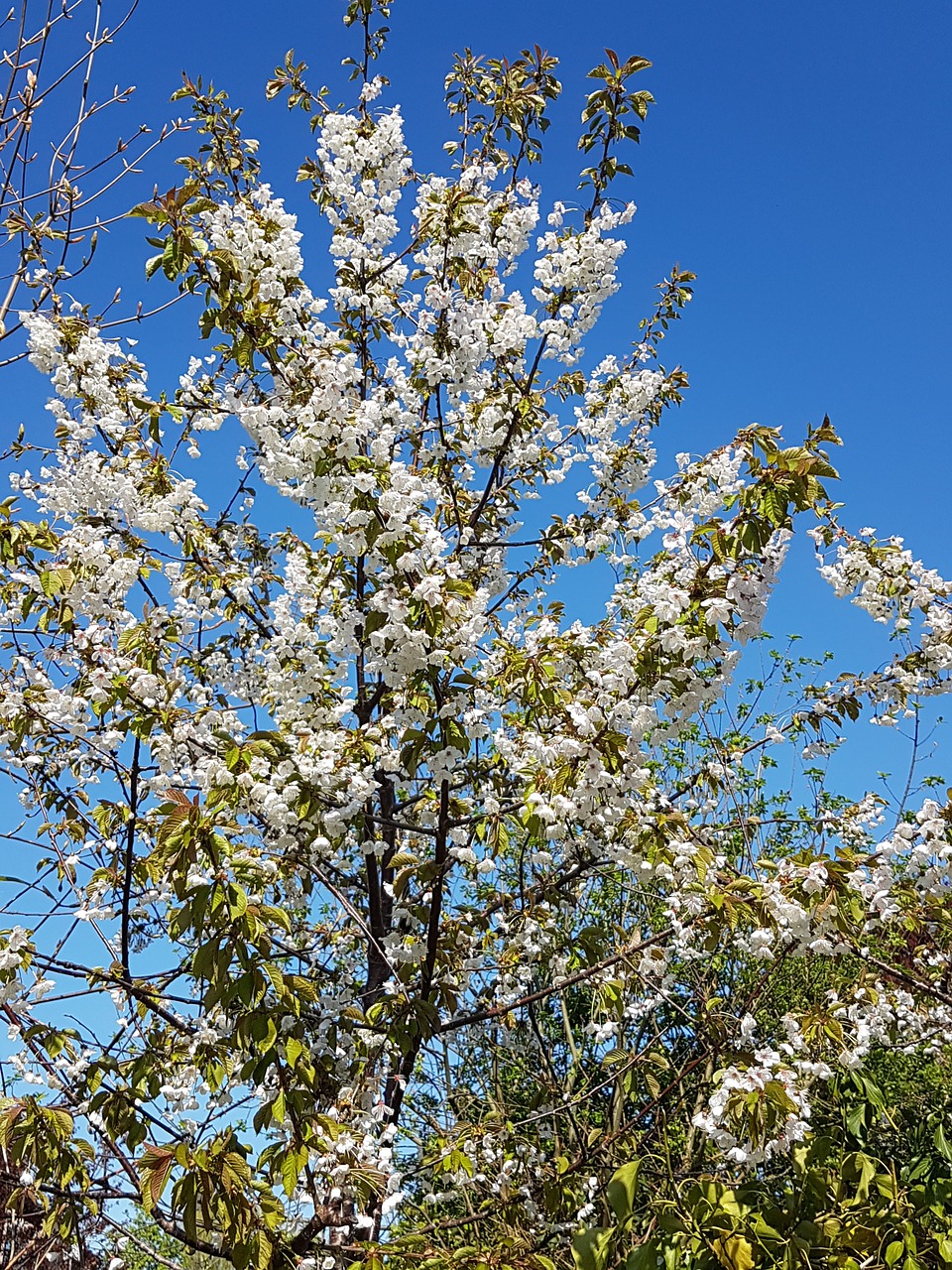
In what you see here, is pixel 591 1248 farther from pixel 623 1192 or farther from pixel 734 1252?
pixel 734 1252

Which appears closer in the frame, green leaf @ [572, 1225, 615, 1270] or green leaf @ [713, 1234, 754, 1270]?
green leaf @ [713, 1234, 754, 1270]

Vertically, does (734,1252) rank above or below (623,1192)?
below

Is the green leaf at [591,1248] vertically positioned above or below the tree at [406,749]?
below

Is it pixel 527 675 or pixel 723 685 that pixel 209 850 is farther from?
pixel 723 685

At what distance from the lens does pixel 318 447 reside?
9.45ft

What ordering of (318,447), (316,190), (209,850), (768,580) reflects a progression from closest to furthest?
(209,850) → (768,580) → (318,447) → (316,190)

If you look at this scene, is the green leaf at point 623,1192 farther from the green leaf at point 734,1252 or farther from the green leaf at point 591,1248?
the green leaf at point 734,1252

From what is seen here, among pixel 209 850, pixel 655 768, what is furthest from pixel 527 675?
pixel 655 768

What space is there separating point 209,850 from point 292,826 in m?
0.79

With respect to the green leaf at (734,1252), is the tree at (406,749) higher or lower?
higher

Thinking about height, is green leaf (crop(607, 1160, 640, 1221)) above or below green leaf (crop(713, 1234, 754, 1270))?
above

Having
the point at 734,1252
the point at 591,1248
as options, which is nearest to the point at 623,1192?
the point at 591,1248

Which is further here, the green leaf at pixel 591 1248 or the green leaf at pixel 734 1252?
the green leaf at pixel 591 1248

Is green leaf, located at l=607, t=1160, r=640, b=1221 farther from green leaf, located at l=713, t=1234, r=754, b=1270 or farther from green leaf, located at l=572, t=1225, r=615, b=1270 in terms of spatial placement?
green leaf, located at l=713, t=1234, r=754, b=1270
